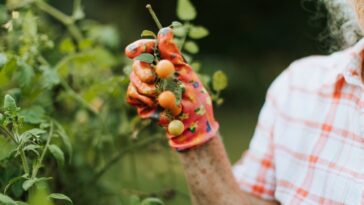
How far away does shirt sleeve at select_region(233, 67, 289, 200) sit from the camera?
5.62 ft

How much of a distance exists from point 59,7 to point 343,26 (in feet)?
11.0

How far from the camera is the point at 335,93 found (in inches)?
63.1

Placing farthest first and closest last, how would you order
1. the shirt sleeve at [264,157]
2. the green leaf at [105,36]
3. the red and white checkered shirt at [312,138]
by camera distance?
the green leaf at [105,36], the shirt sleeve at [264,157], the red and white checkered shirt at [312,138]

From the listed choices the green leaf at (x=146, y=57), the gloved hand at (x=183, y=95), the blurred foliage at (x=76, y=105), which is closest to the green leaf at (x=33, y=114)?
the blurred foliage at (x=76, y=105)

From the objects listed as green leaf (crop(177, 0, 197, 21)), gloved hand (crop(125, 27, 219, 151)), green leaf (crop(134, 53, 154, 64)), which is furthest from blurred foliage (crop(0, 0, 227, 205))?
green leaf (crop(134, 53, 154, 64))

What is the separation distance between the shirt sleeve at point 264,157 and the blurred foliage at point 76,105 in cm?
15

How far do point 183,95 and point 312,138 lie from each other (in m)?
0.41

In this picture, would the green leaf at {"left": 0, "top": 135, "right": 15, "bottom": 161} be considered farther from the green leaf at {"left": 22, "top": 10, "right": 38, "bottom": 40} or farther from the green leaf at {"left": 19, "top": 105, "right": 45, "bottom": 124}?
the green leaf at {"left": 22, "top": 10, "right": 38, "bottom": 40}

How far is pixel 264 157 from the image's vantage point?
1719 mm

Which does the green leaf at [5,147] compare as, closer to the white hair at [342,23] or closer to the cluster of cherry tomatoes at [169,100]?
the cluster of cherry tomatoes at [169,100]

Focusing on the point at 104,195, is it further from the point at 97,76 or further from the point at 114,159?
the point at 97,76

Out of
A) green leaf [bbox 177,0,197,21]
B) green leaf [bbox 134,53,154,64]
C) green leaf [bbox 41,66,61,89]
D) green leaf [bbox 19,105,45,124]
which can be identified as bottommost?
green leaf [bbox 19,105,45,124]

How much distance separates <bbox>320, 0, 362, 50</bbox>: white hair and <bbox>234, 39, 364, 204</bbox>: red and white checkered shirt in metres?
0.05

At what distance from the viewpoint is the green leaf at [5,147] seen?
127cm
